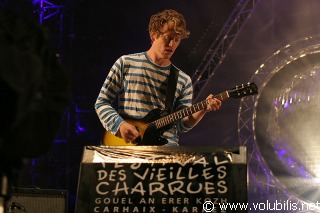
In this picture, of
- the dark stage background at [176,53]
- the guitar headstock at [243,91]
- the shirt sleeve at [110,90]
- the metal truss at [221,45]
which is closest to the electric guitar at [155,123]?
the shirt sleeve at [110,90]

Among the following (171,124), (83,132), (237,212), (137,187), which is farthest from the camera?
(83,132)

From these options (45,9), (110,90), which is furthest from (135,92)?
(45,9)

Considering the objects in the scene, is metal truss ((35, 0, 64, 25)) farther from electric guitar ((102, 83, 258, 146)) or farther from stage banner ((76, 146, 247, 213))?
stage banner ((76, 146, 247, 213))

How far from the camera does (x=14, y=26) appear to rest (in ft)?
6.35

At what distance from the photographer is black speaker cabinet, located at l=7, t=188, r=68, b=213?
476 cm

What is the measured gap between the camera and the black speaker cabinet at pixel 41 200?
4.76m

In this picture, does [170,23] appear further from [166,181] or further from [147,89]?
[166,181]

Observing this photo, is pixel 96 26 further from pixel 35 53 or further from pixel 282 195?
pixel 35 53

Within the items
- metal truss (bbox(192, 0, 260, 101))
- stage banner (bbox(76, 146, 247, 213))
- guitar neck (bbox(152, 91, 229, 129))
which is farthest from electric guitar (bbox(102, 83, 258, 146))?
metal truss (bbox(192, 0, 260, 101))

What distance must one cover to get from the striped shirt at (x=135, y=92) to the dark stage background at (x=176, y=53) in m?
1.48

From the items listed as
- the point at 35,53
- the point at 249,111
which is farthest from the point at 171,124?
the point at 35,53

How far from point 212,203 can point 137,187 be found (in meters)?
0.43

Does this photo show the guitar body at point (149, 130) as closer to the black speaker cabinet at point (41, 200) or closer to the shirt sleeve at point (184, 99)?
the shirt sleeve at point (184, 99)

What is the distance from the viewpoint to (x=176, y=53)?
6.45 meters
